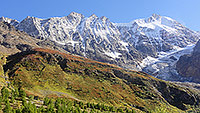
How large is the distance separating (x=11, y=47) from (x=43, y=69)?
135 meters

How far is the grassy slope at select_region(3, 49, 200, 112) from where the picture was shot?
209 ft

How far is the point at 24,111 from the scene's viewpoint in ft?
114

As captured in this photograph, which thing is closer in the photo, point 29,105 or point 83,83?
point 29,105

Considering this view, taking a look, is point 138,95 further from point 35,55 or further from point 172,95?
point 35,55

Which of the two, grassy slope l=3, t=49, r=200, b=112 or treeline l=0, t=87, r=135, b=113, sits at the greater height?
grassy slope l=3, t=49, r=200, b=112

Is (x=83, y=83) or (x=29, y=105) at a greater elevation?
(x=83, y=83)

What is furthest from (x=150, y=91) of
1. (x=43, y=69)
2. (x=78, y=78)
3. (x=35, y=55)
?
(x=35, y=55)

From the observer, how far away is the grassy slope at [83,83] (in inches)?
2508

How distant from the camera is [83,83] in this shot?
77.3 m

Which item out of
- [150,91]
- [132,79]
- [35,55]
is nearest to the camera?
[35,55]

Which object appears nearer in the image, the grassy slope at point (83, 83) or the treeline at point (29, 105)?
the treeline at point (29, 105)

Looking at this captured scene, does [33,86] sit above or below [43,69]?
below

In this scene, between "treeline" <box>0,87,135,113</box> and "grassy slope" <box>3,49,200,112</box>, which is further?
"grassy slope" <box>3,49,200,112</box>

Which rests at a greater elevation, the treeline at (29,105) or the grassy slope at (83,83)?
the grassy slope at (83,83)
